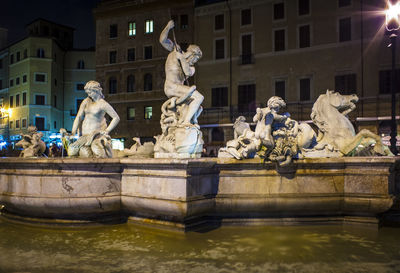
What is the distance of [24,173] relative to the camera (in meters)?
5.30

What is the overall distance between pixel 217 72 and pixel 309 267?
86.0 feet

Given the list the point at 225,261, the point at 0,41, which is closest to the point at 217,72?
the point at 225,261

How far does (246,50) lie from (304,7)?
526 centimetres

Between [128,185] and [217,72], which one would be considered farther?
[217,72]

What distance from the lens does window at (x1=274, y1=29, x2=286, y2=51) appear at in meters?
26.7

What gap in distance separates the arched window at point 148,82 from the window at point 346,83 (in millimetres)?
15954

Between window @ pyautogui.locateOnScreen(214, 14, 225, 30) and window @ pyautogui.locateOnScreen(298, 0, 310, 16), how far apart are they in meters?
6.18

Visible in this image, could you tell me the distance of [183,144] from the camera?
5.53 m

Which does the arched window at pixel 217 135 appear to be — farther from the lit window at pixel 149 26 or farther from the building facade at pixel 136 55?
the lit window at pixel 149 26

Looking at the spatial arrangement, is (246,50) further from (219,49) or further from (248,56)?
(219,49)

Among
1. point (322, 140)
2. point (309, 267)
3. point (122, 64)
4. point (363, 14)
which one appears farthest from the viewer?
point (122, 64)

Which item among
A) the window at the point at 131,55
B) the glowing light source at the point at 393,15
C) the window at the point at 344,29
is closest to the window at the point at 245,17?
the window at the point at 344,29

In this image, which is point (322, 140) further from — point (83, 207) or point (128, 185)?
point (83, 207)

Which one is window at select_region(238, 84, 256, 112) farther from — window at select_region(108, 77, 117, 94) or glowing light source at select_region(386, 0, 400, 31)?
glowing light source at select_region(386, 0, 400, 31)
